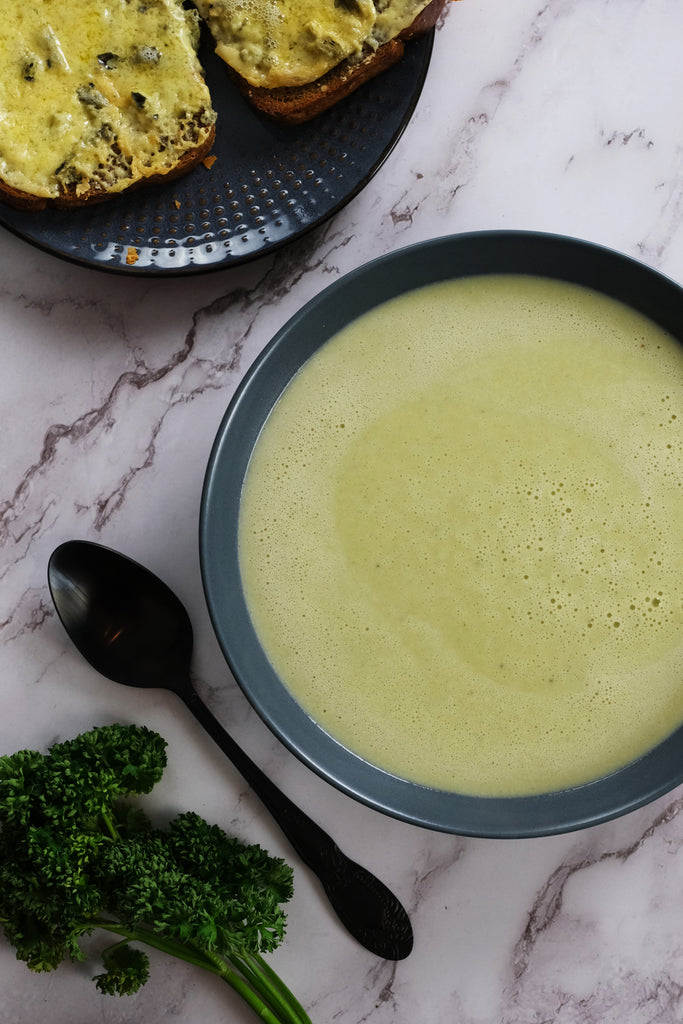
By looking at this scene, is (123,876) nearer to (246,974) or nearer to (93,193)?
(246,974)

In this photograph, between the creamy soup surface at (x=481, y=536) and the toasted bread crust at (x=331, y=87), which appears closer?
the creamy soup surface at (x=481, y=536)

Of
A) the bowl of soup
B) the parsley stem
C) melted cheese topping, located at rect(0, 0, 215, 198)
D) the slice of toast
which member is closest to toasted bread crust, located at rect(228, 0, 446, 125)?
the slice of toast

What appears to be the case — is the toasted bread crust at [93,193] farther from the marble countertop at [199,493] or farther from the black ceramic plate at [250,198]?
the marble countertop at [199,493]

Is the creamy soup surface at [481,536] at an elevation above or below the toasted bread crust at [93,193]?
below

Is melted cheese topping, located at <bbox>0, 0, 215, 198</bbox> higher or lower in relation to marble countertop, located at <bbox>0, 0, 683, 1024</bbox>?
higher

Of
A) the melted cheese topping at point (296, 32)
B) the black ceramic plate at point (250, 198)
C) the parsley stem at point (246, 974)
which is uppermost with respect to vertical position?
the melted cheese topping at point (296, 32)

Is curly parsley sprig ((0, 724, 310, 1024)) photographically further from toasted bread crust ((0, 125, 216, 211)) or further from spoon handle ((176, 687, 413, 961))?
toasted bread crust ((0, 125, 216, 211))

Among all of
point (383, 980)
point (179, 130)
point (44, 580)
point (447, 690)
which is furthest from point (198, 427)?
point (383, 980)

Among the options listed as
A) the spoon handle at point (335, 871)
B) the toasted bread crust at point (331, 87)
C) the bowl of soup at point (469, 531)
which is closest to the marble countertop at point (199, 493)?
the spoon handle at point (335, 871)

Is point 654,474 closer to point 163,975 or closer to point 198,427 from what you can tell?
point 198,427
